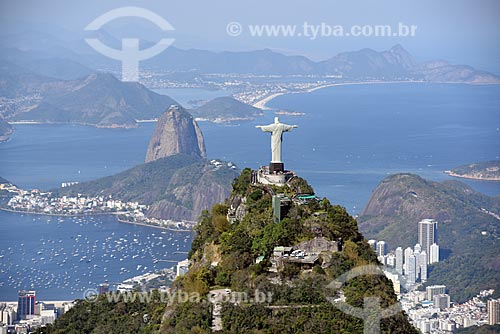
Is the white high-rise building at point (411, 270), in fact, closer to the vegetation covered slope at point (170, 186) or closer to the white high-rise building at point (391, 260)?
the white high-rise building at point (391, 260)

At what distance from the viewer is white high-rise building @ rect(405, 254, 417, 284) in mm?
24859

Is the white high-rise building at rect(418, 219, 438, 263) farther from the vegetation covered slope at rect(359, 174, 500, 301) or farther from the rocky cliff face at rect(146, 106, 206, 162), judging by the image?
the rocky cliff face at rect(146, 106, 206, 162)

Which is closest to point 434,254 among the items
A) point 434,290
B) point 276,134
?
point 434,290

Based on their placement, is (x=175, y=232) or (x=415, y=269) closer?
(x=415, y=269)

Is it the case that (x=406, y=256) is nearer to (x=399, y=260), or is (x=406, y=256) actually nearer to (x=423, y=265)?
(x=399, y=260)

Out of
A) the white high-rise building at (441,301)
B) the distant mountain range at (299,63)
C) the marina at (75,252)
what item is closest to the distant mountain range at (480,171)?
the marina at (75,252)

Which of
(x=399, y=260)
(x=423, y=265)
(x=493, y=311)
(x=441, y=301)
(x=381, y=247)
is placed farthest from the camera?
(x=381, y=247)

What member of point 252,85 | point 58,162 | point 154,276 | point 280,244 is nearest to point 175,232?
point 154,276

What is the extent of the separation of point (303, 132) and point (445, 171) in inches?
468

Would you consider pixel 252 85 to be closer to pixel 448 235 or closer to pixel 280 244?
pixel 448 235

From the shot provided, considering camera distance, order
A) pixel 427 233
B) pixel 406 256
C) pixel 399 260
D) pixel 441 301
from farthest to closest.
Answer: pixel 427 233, pixel 399 260, pixel 406 256, pixel 441 301

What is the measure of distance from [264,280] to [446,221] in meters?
24.6

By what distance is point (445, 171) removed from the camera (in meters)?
44.9

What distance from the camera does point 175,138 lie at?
49688 mm
